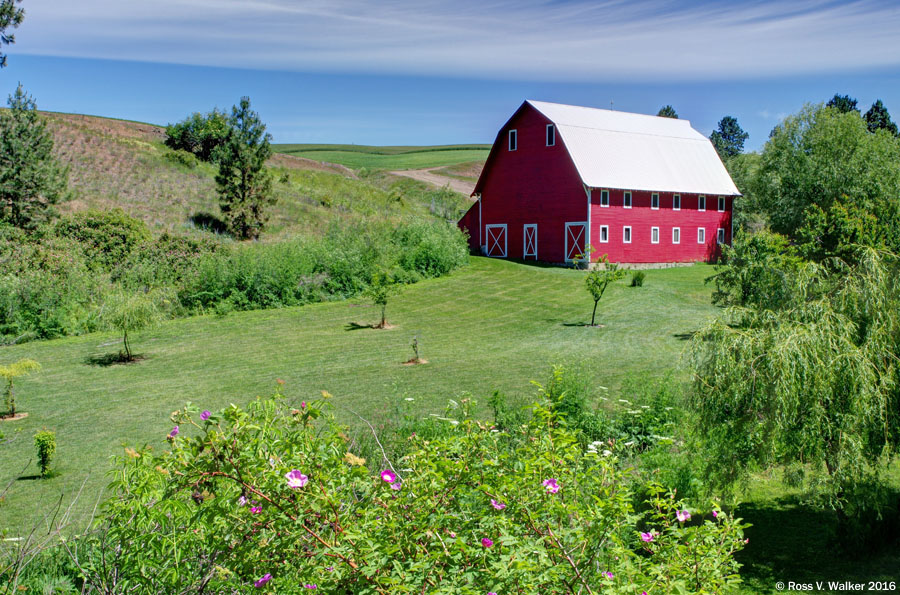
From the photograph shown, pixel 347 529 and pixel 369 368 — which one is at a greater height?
pixel 347 529

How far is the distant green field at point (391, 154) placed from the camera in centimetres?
9596

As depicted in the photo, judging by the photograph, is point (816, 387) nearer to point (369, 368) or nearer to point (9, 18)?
point (369, 368)

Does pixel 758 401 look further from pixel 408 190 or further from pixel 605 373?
pixel 408 190

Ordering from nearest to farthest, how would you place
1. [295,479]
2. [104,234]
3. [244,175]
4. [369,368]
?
[295,479], [369,368], [104,234], [244,175]

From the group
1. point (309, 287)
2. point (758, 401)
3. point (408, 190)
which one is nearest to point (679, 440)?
point (758, 401)

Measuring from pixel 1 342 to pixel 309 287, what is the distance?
1064 centimetres

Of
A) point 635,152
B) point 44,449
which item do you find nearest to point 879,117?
point 635,152

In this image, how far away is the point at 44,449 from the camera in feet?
30.9

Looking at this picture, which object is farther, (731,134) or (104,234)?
(731,134)

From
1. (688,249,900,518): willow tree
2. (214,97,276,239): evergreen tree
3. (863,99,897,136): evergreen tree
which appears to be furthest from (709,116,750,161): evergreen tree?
(688,249,900,518): willow tree

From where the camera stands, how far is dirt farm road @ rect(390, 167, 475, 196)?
74.4 metres

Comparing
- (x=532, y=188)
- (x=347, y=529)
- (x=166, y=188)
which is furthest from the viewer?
(x=166, y=188)

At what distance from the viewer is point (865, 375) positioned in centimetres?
640

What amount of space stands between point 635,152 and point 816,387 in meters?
34.3
